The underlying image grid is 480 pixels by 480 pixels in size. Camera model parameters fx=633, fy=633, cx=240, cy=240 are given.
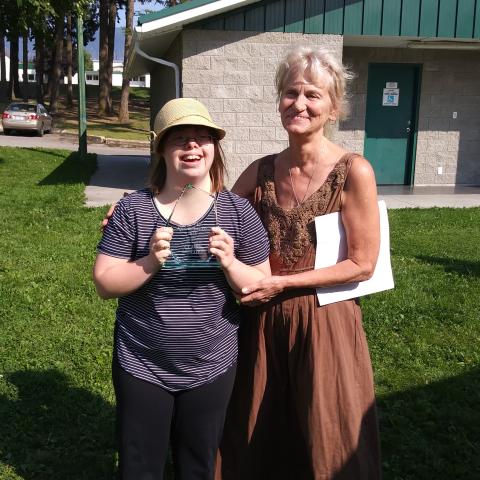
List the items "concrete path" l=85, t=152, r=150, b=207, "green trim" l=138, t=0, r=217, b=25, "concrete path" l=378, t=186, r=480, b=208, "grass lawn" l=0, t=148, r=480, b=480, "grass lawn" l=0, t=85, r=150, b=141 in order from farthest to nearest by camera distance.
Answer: "grass lawn" l=0, t=85, r=150, b=141 → "concrete path" l=85, t=152, r=150, b=207 → "concrete path" l=378, t=186, r=480, b=208 → "green trim" l=138, t=0, r=217, b=25 → "grass lawn" l=0, t=148, r=480, b=480

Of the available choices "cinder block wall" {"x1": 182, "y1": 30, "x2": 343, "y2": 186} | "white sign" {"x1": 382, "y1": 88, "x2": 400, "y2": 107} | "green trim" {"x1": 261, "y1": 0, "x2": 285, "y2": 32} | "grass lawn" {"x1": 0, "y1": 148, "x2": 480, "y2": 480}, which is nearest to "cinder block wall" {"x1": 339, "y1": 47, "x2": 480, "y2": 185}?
"white sign" {"x1": 382, "y1": 88, "x2": 400, "y2": 107}

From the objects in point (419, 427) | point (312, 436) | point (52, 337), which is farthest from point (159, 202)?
point (52, 337)

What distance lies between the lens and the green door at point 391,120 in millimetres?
11930

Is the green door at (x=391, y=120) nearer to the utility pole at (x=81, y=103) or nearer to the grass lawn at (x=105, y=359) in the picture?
the grass lawn at (x=105, y=359)

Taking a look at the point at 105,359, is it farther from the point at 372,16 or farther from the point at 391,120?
the point at 391,120

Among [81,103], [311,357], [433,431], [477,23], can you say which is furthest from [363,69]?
[311,357]

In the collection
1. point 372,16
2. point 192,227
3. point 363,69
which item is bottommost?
point 192,227

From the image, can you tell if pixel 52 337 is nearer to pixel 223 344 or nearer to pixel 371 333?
pixel 371 333

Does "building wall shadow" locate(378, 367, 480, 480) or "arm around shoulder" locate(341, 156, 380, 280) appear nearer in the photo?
"arm around shoulder" locate(341, 156, 380, 280)

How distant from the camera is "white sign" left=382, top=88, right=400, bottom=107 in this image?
39.3 ft

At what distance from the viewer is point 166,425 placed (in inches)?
84.5

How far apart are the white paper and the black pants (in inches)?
17.7

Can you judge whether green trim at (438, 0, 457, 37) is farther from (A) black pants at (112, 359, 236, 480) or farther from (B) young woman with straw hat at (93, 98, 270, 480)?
(A) black pants at (112, 359, 236, 480)

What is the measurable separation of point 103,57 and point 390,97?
26937 millimetres
